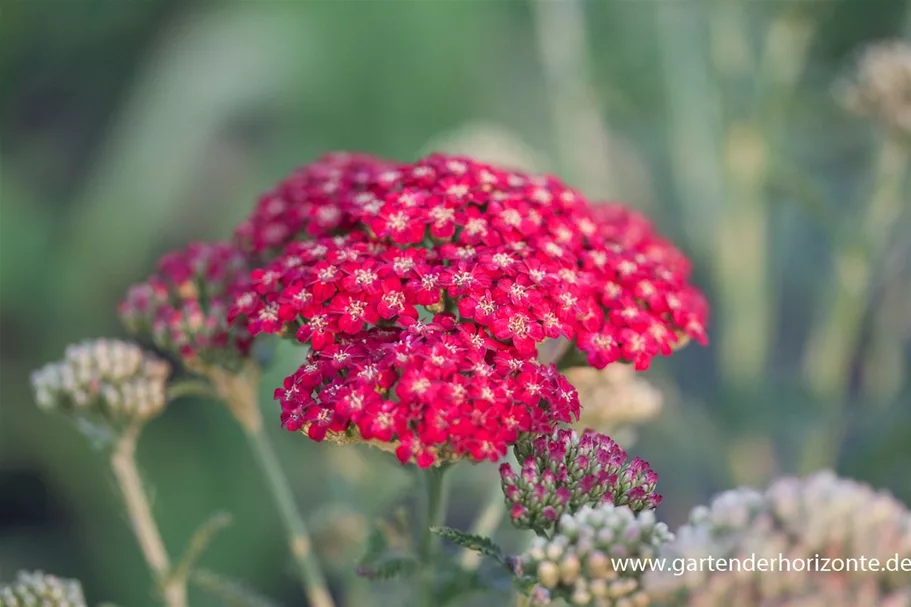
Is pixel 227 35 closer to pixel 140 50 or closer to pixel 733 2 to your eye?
pixel 140 50

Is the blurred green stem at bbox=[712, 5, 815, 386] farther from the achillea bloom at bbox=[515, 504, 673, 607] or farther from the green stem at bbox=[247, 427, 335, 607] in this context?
the achillea bloom at bbox=[515, 504, 673, 607]

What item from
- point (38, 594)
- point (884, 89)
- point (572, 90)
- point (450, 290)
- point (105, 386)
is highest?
point (572, 90)

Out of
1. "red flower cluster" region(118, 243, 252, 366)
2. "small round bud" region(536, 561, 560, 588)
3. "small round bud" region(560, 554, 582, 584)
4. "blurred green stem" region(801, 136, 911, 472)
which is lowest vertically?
"small round bud" region(536, 561, 560, 588)

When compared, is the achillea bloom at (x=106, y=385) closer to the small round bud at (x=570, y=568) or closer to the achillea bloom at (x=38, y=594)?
the achillea bloom at (x=38, y=594)

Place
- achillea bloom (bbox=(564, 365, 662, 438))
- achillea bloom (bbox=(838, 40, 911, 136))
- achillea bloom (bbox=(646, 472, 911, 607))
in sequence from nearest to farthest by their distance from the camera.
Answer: achillea bloom (bbox=(646, 472, 911, 607)) → achillea bloom (bbox=(564, 365, 662, 438)) → achillea bloom (bbox=(838, 40, 911, 136))

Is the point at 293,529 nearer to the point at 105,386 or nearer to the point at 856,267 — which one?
the point at 105,386

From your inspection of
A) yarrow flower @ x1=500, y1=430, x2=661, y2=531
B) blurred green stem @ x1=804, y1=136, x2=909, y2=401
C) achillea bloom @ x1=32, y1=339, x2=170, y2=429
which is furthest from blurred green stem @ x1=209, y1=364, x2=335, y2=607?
blurred green stem @ x1=804, y1=136, x2=909, y2=401

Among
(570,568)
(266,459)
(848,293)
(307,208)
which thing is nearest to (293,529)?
(266,459)
